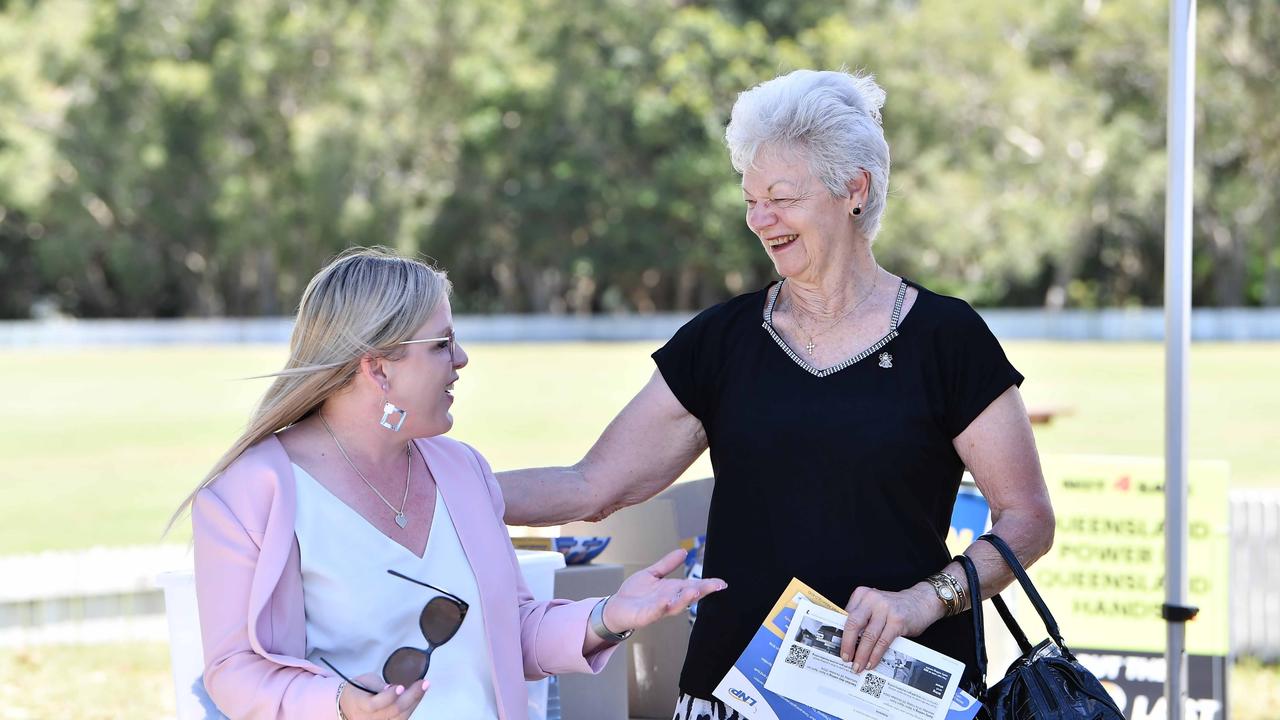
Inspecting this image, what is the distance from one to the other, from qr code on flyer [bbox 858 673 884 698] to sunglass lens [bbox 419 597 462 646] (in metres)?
0.71

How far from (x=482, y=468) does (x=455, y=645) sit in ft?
1.25

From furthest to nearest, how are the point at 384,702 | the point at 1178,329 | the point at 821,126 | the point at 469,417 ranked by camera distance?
Answer: 1. the point at 469,417
2. the point at 1178,329
3. the point at 821,126
4. the point at 384,702

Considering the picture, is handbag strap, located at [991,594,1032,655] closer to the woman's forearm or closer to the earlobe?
the woman's forearm

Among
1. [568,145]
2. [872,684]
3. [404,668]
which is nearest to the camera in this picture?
[404,668]

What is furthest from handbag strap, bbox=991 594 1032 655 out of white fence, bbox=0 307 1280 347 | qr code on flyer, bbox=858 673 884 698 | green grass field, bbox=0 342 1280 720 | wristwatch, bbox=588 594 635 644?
white fence, bbox=0 307 1280 347

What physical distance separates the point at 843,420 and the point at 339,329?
0.88 metres

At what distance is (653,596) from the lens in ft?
7.67

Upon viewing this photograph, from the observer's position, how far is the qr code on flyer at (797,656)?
238cm

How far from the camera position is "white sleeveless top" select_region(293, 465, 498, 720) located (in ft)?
Answer: 7.23

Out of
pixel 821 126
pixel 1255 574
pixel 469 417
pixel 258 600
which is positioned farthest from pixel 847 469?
pixel 469 417

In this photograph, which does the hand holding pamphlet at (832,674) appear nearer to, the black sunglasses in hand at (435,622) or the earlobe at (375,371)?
the black sunglasses in hand at (435,622)

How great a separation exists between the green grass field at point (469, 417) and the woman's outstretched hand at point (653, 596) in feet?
12.8

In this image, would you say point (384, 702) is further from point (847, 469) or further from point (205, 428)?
point (205, 428)

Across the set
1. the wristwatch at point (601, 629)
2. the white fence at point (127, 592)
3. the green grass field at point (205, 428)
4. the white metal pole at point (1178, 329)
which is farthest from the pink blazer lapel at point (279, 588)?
the white fence at point (127, 592)
